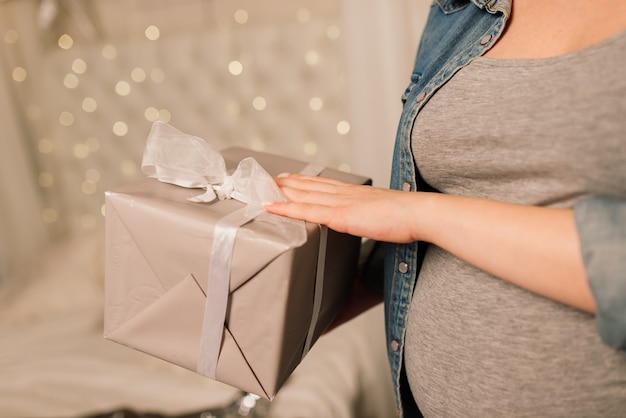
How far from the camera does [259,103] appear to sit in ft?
6.21

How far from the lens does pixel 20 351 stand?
1.66 meters

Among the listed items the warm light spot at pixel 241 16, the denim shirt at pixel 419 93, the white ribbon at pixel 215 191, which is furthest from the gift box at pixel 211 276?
the warm light spot at pixel 241 16

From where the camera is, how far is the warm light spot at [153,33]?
6.52ft

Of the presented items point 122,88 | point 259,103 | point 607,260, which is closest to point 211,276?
point 607,260

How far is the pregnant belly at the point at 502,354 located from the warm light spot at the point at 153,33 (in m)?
1.76

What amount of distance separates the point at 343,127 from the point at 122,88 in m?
1.07

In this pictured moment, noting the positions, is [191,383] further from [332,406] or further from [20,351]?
[20,351]

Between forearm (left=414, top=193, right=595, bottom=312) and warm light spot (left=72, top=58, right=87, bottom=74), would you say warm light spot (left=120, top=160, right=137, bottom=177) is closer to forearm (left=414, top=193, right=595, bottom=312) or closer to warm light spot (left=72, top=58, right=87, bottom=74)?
warm light spot (left=72, top=58, right=87, bottom=74)

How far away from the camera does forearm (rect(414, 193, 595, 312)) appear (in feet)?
1.64

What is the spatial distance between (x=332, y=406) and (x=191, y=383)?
1.64 feet

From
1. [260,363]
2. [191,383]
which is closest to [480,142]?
[260,363]

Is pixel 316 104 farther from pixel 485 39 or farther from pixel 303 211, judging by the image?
pixel 303 211

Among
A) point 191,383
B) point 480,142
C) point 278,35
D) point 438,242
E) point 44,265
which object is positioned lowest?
point 191,383

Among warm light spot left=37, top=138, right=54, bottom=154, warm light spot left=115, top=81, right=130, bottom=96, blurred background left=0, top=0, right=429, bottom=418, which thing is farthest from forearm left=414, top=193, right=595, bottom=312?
warm light spot left=37, top=138, right=54, bottom=154
